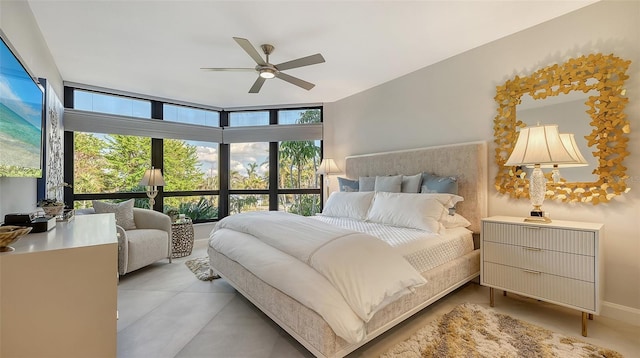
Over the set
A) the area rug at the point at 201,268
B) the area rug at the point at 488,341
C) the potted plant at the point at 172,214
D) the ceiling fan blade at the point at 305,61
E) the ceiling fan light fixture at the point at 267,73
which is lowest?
the area rug at the point at 201,268

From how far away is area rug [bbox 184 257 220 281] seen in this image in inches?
121

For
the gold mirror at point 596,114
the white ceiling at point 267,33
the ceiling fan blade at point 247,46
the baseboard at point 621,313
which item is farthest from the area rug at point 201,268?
the baseboard at point 621,313

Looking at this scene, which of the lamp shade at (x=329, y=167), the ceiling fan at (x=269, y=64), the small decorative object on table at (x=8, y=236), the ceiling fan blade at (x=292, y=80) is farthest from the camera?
the lamp shade at (x=329, y=167)

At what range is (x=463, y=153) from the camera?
2.94 m

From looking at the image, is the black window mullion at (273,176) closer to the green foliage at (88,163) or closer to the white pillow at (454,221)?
the green foliage at (88,163)

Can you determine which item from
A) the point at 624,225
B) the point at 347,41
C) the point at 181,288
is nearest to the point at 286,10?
the point at 347,41

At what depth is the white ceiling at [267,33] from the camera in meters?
2.24

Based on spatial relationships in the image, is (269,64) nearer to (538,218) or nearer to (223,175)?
(538,218)

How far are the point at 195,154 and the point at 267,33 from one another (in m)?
3.05

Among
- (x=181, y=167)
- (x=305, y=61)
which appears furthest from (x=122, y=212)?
(x=305, y=61)

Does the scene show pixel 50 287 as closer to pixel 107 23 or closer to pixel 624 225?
pixel 107 23

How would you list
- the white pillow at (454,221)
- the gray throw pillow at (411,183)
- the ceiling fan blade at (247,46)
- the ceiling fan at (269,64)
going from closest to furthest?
the ceiling fan blade at (247,46) → the ceiling fan at (269,64) → the white pillow at (454,221) → the gray throw pillow at (411,183)

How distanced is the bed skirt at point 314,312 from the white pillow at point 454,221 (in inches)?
11.5

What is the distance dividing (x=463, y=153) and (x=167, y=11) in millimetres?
3100
